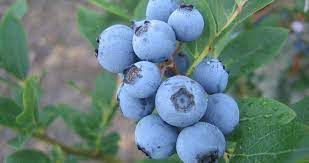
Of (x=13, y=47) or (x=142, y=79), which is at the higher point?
(x=142, y=79)

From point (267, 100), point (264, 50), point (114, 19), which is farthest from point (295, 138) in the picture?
point (114, 19)

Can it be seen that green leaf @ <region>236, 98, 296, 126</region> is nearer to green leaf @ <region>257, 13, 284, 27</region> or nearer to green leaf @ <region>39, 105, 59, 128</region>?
green leaf @ <region>39, 105, 59, 128</region>

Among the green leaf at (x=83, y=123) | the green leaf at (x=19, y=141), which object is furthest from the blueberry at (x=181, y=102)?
the green leaf at (x=83, y=123)

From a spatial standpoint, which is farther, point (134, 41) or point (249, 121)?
point (249, 121)

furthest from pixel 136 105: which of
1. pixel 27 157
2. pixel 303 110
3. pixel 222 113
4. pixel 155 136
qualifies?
pixel 27 157

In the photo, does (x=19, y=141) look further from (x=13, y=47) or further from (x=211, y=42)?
(x=211, y=42)

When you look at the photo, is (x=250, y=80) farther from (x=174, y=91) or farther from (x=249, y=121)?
(x=174, y=91)

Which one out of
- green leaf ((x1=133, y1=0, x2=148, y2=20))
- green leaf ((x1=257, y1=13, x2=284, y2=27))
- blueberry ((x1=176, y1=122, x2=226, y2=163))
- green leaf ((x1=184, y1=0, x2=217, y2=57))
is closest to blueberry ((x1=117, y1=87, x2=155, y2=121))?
blueberry ((x1=176, y1=122, x2=226, y2=163))
